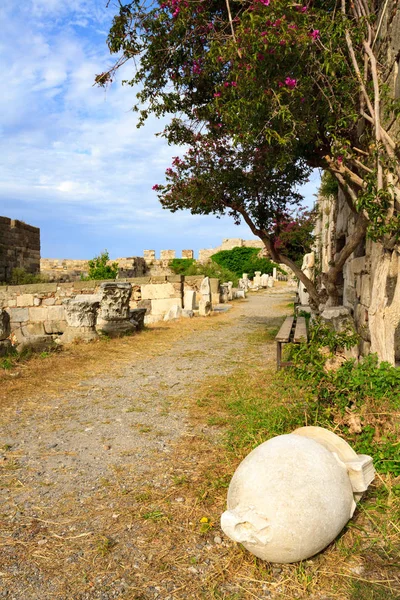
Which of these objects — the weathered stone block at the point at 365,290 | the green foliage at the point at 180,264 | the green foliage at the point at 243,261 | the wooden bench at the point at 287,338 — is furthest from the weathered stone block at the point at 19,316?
the green foliage at the point at 243,261

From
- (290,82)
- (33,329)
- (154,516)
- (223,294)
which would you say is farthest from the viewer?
(223,294)

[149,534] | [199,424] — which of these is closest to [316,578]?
[149,534]

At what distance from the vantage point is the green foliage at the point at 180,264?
85.0ft

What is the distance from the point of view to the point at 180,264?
26.6 m

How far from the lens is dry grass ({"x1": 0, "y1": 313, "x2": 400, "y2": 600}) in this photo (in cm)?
207

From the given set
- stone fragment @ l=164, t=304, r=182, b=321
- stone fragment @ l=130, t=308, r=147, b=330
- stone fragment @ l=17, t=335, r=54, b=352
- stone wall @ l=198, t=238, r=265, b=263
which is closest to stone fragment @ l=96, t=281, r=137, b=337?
stone fragment @ l=130, t=308, r=147, b=330

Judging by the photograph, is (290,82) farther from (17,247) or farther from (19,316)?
(17,247)

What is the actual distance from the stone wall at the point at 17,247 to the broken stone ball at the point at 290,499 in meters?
15.8

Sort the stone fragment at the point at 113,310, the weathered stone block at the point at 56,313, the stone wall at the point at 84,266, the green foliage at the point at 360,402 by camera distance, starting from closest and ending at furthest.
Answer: the green foliage at the point at 360,402
the stone fragment at the point at 113,310
the weathered stone block at the point at 56,313
the stone wall at the point at 84,266

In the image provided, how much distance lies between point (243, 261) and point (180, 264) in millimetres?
12046

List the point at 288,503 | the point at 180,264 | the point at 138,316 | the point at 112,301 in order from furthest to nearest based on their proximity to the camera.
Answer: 1. the point at 180,264
2. the point at 138,316
3. the point at 112,301
4. the point at 288,503

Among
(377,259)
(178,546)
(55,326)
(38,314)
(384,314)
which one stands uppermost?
(377,259)

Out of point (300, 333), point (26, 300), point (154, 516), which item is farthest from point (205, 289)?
point (154, 516)

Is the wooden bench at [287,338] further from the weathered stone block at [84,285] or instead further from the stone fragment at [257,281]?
the stone fragment at [257,281]
